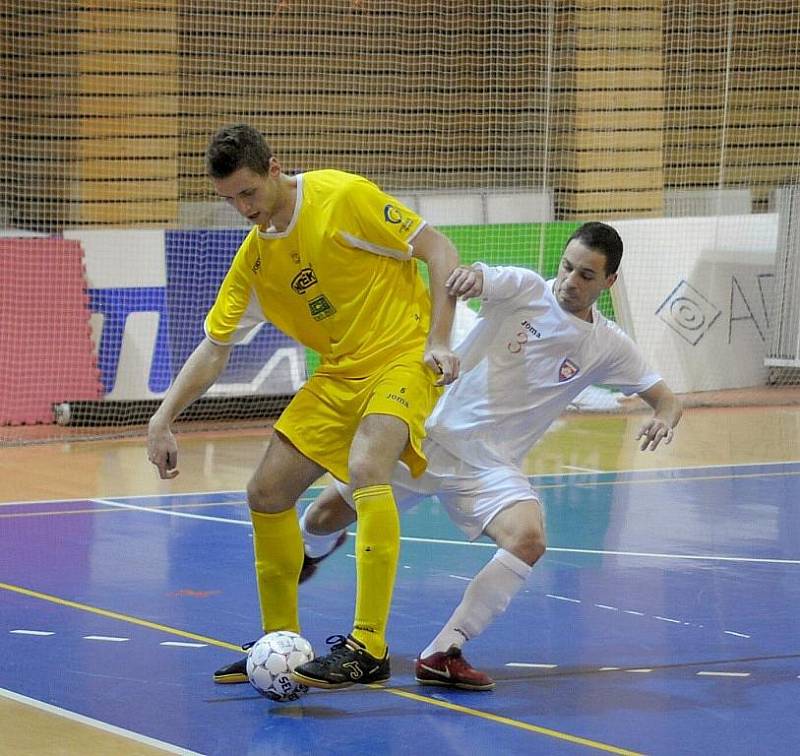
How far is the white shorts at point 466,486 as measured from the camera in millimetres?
5066

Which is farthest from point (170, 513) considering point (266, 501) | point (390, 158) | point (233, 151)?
point (390, 158)

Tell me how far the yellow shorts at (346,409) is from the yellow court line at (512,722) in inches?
28.1

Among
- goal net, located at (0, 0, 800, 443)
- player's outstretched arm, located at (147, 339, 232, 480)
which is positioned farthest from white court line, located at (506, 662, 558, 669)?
goal net, located at (0, 0, 800, 443)

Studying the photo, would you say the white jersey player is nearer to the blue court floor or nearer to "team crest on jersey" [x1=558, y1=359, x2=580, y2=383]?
"team crest on jersey" [x1=558, y1=359, x2=580, y2=383]

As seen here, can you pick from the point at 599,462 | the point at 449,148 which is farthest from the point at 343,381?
the point at 449,148

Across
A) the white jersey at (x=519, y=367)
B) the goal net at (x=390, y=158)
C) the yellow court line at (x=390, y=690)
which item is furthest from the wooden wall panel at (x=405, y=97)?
the white jersey at (x=519, y=367)

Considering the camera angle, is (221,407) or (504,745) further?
(221,407)

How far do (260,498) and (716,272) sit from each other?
10.4 m

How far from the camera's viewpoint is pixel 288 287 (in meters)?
4.89

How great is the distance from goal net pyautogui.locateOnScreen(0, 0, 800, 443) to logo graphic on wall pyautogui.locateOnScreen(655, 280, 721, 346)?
0.02 meters

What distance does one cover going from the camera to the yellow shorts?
4.82 m

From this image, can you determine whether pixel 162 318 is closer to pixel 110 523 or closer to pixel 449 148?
pixel 110 523

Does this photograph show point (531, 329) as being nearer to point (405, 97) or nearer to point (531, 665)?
point (531, 665)

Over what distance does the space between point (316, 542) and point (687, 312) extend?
929cm
